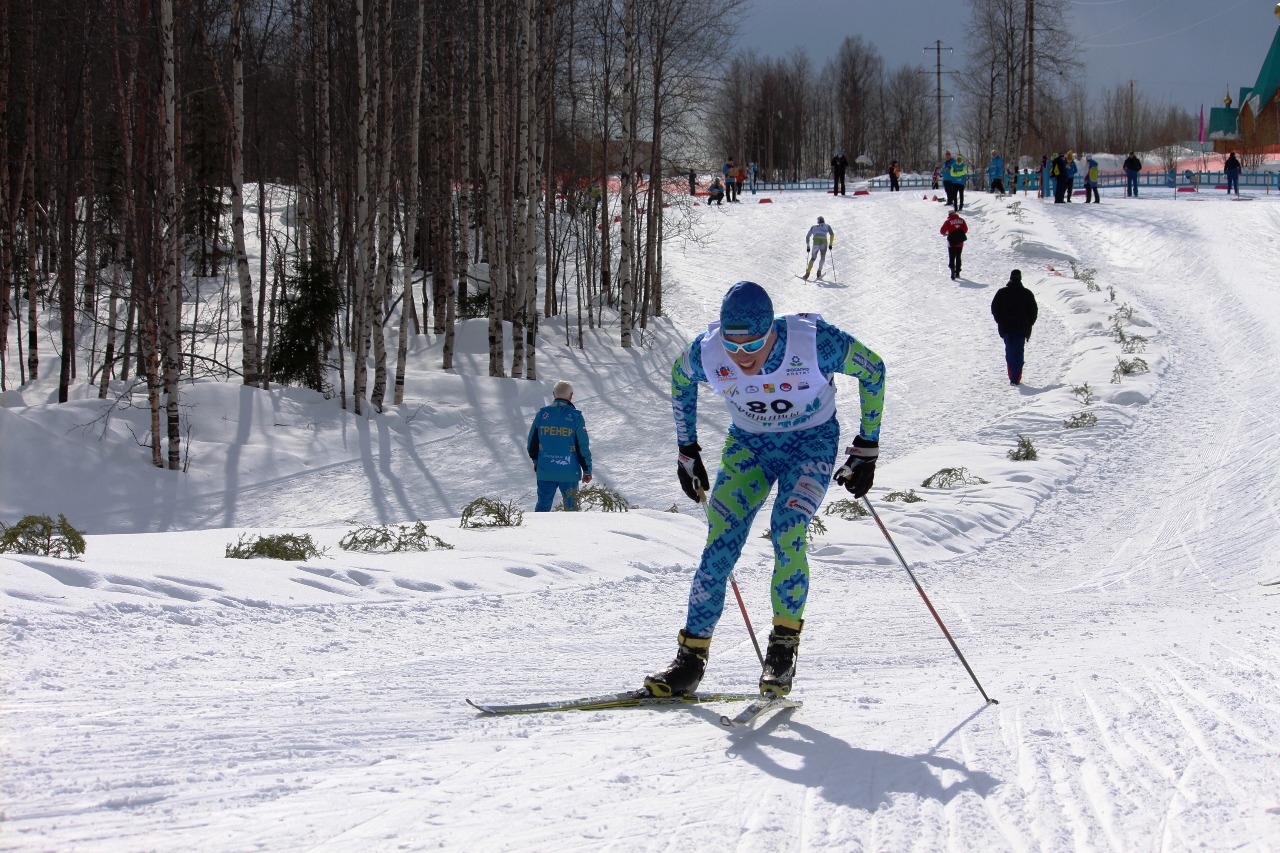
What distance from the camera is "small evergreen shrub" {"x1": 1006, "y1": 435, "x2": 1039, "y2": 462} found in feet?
41.0

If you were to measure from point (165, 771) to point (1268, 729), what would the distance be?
11.8 ft

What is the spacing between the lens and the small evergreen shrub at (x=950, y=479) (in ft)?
36.9

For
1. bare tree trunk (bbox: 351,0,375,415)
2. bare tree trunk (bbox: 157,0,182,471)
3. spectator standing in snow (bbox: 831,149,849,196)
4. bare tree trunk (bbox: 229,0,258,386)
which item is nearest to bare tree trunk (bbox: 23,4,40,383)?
bare tree trunk (bbox: 229,0,258,386)

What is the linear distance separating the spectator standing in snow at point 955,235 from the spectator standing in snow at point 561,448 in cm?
1740

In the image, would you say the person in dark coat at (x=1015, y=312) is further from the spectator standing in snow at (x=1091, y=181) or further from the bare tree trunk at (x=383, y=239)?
the spectator standing in snow at (x=1091, y=181)

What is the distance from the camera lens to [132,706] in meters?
3.85

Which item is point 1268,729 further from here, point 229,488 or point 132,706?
point 229,488

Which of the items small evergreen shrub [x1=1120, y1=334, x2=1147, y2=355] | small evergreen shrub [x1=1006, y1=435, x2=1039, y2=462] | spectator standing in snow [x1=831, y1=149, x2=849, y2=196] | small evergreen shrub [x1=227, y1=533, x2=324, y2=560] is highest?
spectator standing in snow [x1=831, y1=149, x2=849, y2=196]

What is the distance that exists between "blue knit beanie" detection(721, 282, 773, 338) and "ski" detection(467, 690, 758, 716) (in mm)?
1469

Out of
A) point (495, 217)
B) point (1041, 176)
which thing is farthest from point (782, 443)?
point (1041, 176)

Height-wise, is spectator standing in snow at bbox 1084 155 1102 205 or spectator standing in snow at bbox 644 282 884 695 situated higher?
spectator standing in snow at bbox 1084 155 1102 205

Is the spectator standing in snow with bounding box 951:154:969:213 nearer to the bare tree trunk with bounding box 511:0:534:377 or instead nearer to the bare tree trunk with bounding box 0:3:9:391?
the bare tree trunk with bounding box 511:0:534:377

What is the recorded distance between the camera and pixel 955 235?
2570 centimetres

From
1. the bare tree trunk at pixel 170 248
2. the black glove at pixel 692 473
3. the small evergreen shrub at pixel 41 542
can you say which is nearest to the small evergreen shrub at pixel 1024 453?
the black glove at pixel 692 473
